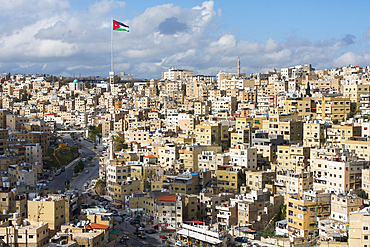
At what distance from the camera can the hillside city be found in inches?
793

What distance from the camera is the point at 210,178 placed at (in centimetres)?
2781

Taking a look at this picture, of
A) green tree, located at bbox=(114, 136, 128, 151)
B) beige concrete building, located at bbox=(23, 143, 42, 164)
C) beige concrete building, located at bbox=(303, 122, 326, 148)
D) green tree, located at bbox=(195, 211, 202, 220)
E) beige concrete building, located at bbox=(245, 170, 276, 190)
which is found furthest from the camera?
green tree, located at bbox=(114, 136, 128, 151)

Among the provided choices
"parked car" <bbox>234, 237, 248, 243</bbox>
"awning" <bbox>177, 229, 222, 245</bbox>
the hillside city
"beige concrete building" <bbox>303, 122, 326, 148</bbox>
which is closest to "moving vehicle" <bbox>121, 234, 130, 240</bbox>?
the hillside city

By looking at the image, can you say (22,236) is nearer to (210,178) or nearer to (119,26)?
(210,178)

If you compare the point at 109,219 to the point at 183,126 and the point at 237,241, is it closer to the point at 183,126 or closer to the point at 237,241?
the point at 237,241

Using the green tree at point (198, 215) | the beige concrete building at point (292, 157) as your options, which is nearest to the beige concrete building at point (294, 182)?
the beige concrete building at point (292, 157)

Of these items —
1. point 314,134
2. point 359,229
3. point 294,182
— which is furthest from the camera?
point 314,134

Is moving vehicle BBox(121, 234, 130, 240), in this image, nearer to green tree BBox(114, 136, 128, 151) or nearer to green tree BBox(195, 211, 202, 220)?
green tree BBox(195, 211, 202, 220)

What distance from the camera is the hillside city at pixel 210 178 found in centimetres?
2014

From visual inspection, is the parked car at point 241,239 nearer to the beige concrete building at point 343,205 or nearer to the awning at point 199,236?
the awning at point 199,236

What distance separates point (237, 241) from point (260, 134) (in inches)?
406

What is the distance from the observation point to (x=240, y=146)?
94.8ft

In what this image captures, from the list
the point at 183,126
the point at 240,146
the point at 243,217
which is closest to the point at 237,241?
the point at 243,217

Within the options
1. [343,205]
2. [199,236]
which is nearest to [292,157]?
[343,205]
